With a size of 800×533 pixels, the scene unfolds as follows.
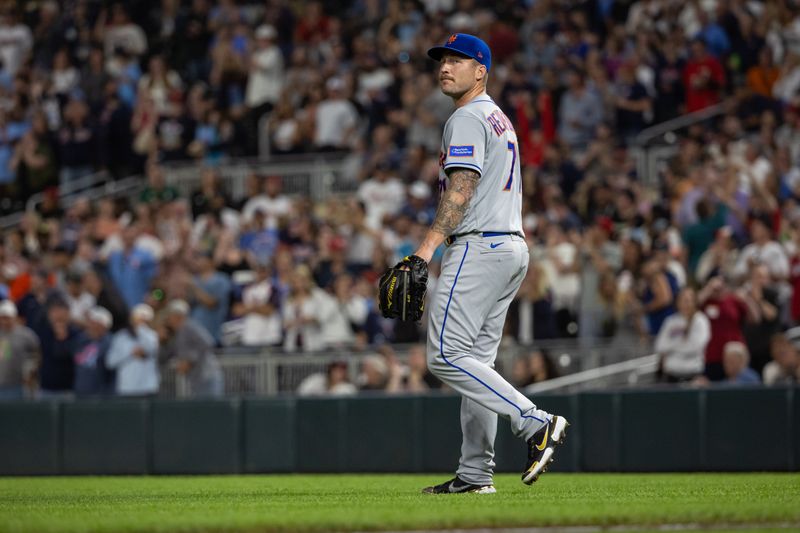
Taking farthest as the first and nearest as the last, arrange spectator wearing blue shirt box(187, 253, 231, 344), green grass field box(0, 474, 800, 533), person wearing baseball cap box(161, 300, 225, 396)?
1. spectator wearing blue shirt box(187, 253, 231, 344)
2. person wearing baseball cap box(161, 300, 225, 396)
3. green grass field box(0, 474, 800, 533)

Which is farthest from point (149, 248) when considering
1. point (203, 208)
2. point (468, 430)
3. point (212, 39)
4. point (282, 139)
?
point (468, 430)

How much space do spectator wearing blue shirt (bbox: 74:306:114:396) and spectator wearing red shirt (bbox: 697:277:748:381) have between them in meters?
6.57

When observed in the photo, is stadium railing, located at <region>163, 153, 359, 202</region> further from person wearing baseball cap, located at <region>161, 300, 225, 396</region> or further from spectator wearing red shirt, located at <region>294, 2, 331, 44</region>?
person wearing baseball cap, located at <region>161, 300, 225, 396</region>

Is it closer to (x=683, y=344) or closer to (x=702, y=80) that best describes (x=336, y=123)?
(x=702, y=80)

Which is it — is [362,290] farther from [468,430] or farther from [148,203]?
[468,430]

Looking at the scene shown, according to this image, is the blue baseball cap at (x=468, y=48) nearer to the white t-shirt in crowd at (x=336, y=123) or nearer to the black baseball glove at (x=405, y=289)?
the black baseball glove at (x=405, y=289)

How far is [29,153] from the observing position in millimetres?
21188

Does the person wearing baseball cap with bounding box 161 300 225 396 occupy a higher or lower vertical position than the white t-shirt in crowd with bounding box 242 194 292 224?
lower

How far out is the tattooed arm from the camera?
7.12 metres

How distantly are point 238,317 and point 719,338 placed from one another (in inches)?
241

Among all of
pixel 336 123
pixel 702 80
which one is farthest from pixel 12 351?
pixel 702 80

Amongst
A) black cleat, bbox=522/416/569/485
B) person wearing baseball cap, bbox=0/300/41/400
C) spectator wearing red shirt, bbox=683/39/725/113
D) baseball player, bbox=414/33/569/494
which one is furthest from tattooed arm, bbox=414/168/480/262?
spectator wearing red shirt, bbox=683/39/725/113

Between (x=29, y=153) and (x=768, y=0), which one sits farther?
(x=29, y=153)

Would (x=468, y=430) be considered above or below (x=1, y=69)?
below
